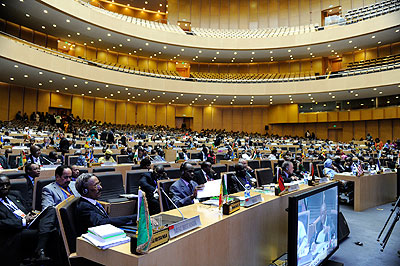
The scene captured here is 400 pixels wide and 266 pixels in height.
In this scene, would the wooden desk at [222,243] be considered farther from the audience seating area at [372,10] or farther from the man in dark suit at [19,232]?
the audience seating area at [372,10]

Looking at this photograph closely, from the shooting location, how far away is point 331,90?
20.6m

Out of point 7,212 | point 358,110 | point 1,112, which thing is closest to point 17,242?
point 7,212

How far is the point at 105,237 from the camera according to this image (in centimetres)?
177

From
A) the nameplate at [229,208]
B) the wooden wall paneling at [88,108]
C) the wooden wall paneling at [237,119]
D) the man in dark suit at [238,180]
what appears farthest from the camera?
the wooden wall paneling at [237,119]

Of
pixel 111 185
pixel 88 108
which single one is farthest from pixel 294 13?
pixel 111 185

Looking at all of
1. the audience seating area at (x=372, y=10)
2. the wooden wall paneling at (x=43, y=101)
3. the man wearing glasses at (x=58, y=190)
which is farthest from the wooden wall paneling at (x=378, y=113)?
the wooden wall paneling at (x=43, y=101)

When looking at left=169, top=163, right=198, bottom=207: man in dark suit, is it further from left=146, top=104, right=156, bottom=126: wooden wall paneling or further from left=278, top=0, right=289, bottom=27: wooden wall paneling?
left=278, top=0, right=289, bottom=27: wooden wall paneling

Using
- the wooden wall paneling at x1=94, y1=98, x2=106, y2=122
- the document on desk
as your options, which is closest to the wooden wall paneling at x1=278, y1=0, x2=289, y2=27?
the wooden wall paneling at x1=94, y1=98, x2=106, y2=122

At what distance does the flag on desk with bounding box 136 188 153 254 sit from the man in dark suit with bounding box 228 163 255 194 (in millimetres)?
3284

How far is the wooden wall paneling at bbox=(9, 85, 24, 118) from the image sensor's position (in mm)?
19828

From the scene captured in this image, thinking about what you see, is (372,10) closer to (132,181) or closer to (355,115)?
(355,115)

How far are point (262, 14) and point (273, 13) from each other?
1.05m

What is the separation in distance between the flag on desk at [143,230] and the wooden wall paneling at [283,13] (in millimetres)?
28926

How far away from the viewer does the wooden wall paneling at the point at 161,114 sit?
2784 cm
